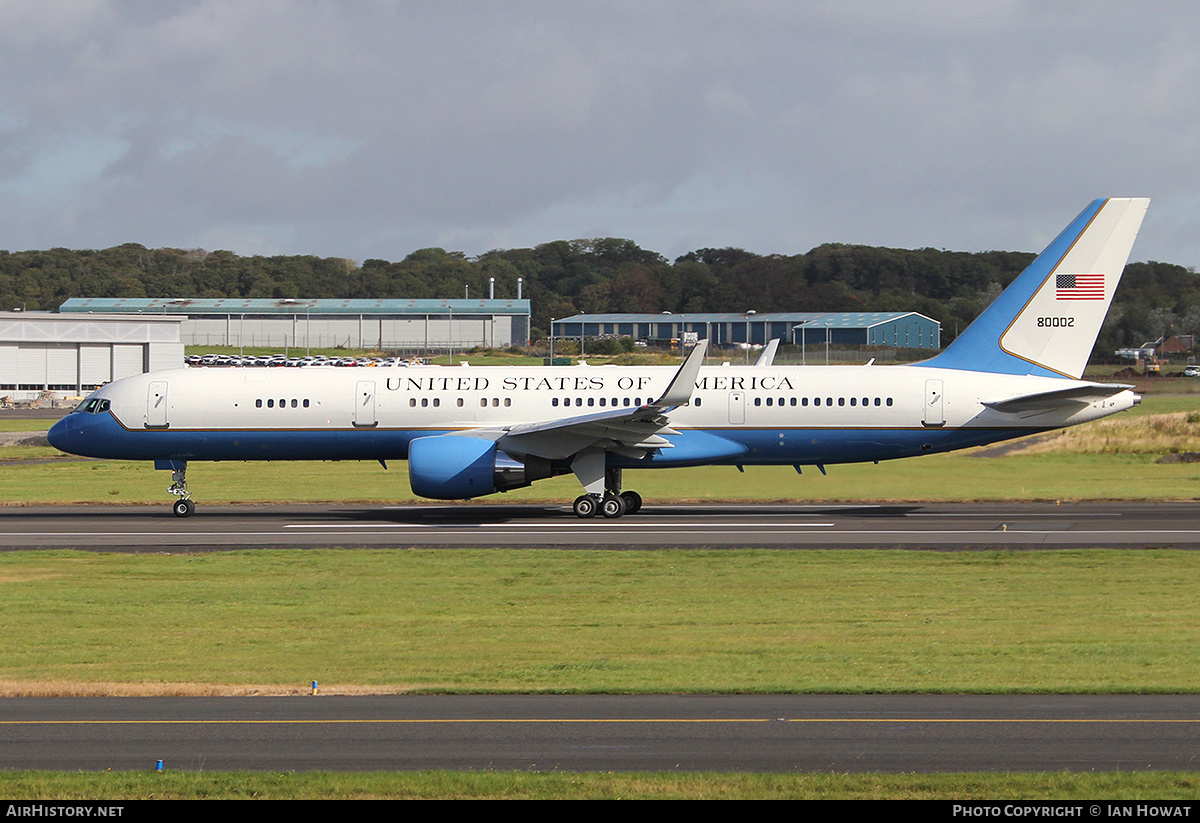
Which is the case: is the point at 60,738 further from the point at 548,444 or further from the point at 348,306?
the point at 348,306

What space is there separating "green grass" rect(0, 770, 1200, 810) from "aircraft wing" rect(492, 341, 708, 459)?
20.0 metres

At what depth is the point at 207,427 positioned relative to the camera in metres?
33.7

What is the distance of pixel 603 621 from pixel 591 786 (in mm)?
8259

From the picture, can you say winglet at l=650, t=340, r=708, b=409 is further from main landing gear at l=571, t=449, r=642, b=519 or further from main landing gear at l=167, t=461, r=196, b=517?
main landing gear at l=167, t=461, r=196, b=517

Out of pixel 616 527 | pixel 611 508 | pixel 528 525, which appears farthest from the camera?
pixel 611 508

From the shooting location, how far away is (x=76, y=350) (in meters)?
97.5

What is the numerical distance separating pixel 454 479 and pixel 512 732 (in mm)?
19081

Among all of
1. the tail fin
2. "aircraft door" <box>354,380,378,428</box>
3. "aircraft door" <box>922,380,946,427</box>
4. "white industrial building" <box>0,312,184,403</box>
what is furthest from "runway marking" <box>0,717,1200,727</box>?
"white industrial building" <box>0,312,184,403</box>

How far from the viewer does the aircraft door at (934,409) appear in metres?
32.1

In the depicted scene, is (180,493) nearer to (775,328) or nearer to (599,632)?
(599,632)

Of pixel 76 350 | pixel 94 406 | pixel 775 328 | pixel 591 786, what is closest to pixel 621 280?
pixel 775 328

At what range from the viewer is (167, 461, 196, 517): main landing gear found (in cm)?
3272

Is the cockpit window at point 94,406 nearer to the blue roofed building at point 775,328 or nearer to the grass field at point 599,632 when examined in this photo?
the grass field at point 599,632
